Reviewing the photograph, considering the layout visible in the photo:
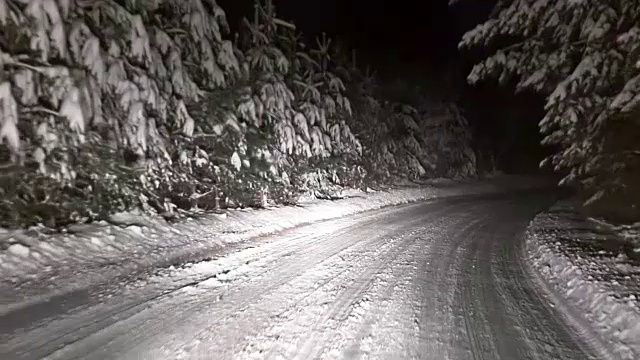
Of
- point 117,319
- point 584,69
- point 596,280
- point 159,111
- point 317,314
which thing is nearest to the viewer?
point 117,319

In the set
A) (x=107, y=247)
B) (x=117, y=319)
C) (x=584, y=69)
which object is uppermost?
(x=584, y=69)

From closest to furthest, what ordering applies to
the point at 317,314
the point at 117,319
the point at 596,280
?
the point at 117,319 → the point at 317,314 → the point at 596,280

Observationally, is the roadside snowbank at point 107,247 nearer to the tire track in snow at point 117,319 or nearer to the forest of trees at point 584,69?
the tire track in snow at point 117,319

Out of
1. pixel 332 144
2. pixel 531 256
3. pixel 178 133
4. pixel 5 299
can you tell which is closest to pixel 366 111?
pixel 332 144

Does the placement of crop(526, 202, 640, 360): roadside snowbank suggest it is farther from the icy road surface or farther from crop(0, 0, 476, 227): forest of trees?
crop(0, 0, 476, 227): forest of trees

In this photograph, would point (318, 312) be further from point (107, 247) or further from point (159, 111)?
point (159, 111)

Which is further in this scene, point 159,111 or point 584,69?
point 159,111

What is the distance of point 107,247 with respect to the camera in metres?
→ 8.44

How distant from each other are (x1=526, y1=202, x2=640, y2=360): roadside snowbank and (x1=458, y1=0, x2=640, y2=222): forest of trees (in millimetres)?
1312

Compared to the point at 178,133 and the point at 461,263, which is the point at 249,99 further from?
the point at 461,263

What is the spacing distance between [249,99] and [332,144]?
6064 millimetres

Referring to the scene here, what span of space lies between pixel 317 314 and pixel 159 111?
683 centimetres

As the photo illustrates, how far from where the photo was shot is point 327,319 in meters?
5.39

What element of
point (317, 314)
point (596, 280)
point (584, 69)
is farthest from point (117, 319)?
point (584, 69)
